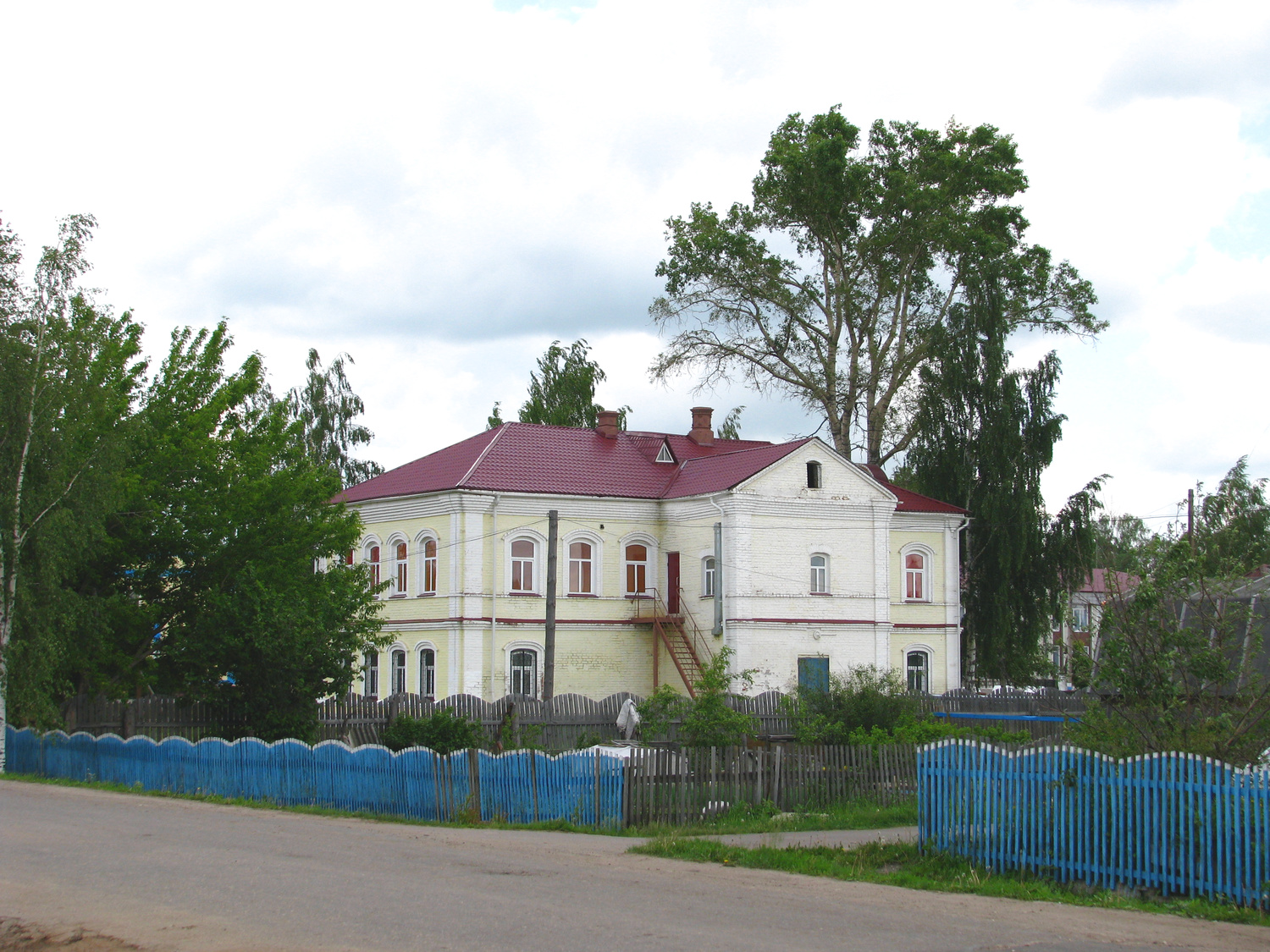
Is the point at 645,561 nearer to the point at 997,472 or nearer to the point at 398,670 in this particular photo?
the point at 398,670

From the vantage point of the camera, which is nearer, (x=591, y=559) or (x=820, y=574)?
(x=820, y=574)

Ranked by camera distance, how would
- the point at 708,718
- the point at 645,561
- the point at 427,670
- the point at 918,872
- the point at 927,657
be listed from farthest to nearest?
the point at 927,657
the point at 645,561
the point at 427,670
the point at 708,718
the point at 918,872

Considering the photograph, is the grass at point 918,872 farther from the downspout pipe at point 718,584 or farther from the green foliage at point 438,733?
the downspout pipe at point 718,584

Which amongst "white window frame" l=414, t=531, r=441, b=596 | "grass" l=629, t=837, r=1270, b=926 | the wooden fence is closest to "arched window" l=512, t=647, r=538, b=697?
"white window frame" l=414, t=531, r=441, b=596

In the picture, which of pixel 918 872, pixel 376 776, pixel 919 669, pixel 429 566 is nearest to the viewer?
pixel 918 872

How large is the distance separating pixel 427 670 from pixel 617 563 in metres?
6.32

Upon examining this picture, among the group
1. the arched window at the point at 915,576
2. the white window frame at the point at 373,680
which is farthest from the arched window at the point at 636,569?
the arched window at the point at 915,576

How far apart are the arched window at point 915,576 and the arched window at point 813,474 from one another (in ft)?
17.4

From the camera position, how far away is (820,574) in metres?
38.6

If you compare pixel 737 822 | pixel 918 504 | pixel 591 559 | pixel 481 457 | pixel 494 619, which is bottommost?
pixel 737 822

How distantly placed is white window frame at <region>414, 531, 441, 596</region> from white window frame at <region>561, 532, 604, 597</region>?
365cm

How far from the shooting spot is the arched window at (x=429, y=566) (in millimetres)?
37531

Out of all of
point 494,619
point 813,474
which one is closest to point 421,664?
point 494,619

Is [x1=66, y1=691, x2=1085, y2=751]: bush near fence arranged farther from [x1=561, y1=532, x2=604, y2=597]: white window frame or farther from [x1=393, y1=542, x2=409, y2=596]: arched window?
[x1=393, y1=542, x2=409, y2=596]: arched window
